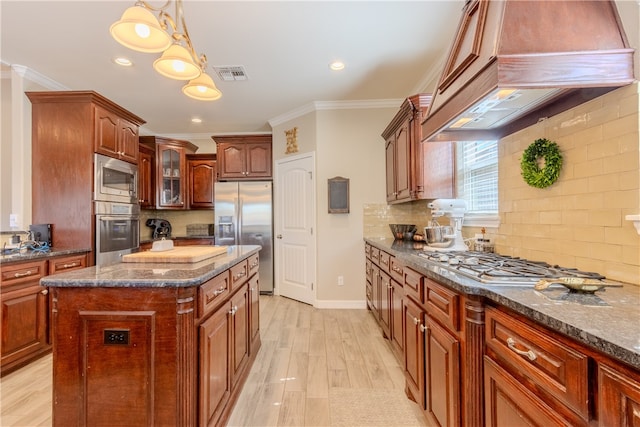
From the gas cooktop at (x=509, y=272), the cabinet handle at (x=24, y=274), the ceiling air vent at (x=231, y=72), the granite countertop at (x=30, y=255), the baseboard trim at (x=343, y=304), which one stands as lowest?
the baseboard trim at (x=343, y=304)

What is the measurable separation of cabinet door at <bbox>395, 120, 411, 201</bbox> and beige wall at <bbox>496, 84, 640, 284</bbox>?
111 cm

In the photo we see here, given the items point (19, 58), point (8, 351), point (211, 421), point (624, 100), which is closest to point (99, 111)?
point (19, 58)

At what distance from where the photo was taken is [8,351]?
86.1 inches

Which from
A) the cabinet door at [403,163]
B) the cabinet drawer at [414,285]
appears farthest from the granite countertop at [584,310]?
the cabinet door at [403,163]

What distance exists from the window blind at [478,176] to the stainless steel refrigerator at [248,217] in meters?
2.78

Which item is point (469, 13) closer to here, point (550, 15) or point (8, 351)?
point (550, 15)

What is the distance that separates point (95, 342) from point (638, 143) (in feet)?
7.77

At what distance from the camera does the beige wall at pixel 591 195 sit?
3.71 ft

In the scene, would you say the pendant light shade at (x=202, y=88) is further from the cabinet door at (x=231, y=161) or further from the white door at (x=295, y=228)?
the cabinet door at (x=231, y=161)

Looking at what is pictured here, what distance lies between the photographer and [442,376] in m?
1.34

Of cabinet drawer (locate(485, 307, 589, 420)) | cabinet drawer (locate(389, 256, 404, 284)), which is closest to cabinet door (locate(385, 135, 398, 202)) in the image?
cabinet drawer (locate(389, 256, 404, 284))

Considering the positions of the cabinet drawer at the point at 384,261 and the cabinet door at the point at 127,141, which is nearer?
the cabinet drawer at the point at 384,261

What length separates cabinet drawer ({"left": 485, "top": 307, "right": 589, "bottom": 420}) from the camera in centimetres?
70

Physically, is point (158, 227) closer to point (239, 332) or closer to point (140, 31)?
point (239, 332)
